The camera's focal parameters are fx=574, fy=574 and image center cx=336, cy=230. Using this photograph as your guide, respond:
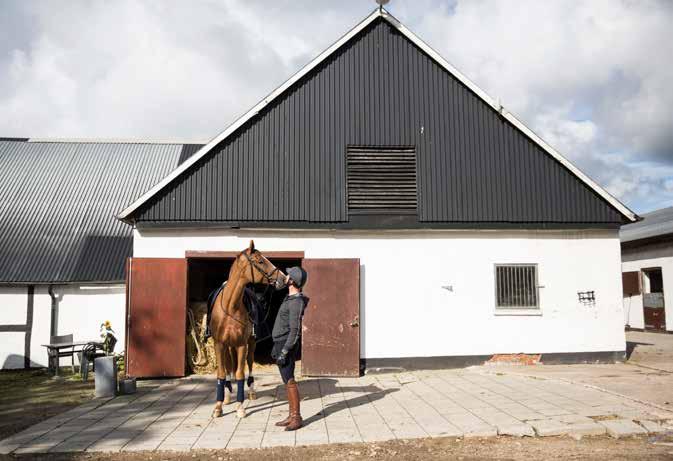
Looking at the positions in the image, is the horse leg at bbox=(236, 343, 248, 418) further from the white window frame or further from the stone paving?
the white window frame

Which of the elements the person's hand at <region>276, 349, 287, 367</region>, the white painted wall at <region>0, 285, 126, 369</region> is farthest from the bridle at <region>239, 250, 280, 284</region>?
the white painted wall at <region>0, 285, 126, 369</region>

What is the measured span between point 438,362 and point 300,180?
507 centimetres

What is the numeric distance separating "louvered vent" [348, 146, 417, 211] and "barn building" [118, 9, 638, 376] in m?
0.03

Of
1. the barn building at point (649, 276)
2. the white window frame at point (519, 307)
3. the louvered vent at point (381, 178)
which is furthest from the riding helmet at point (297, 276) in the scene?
the barn building at point (649, 276)

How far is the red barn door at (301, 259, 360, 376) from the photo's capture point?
1220cm

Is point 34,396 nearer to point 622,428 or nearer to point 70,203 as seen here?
point 70,203

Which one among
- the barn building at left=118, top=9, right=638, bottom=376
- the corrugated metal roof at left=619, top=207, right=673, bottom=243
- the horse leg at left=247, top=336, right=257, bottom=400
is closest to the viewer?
the horse leg at left=247, top=336, right=257, bottom=400

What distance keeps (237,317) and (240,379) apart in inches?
37.1

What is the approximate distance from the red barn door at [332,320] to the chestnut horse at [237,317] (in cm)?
324

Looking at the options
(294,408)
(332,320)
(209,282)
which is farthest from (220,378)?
(209,282)

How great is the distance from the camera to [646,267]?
72.3ft

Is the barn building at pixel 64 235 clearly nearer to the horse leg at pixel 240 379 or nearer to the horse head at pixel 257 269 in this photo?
the horse leg at pixel 240 379

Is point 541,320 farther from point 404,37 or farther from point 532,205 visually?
point 404,37

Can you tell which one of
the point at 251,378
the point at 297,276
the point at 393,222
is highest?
the point at 393,222
